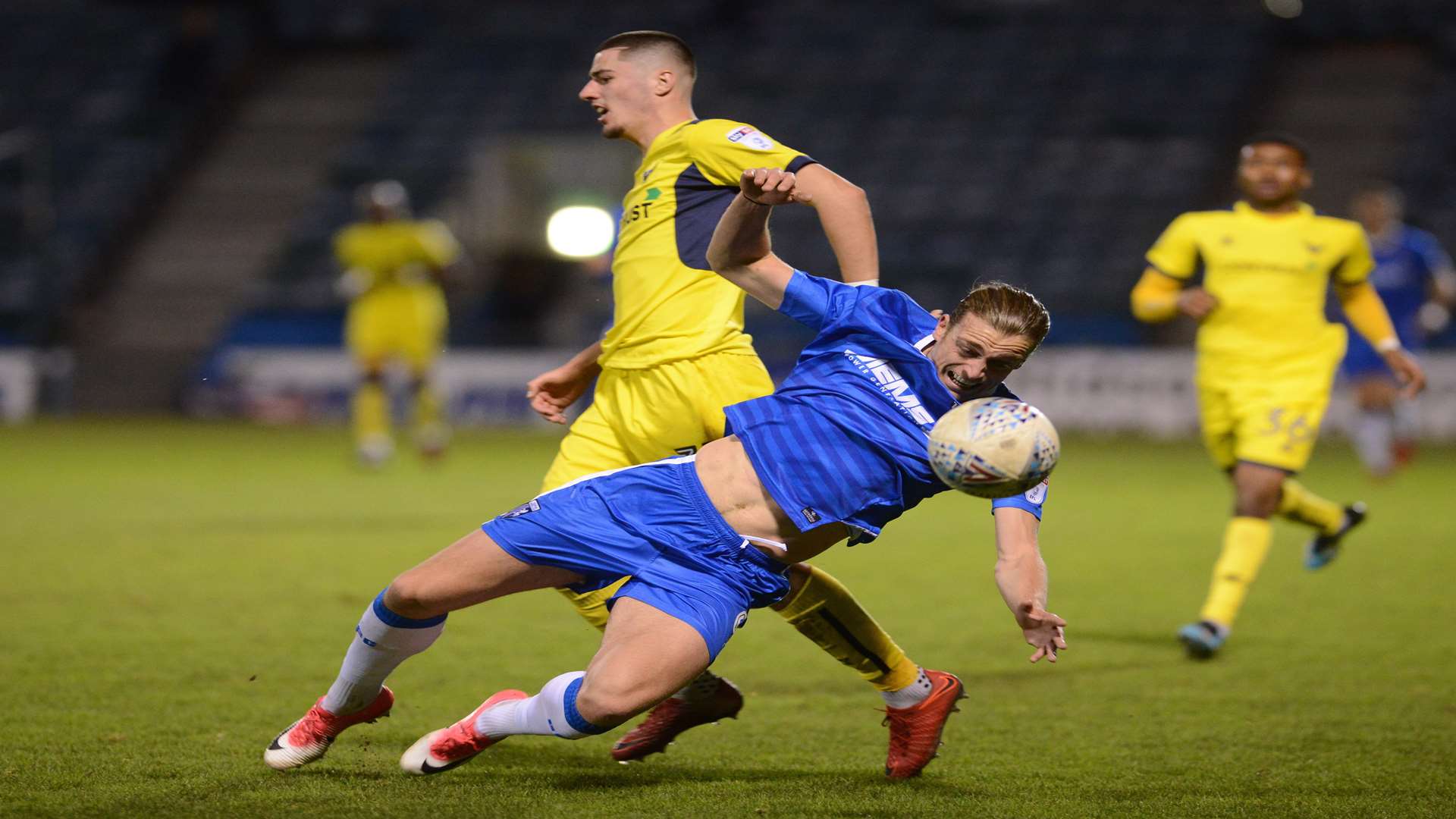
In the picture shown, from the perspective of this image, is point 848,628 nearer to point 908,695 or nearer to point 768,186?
point 908,695

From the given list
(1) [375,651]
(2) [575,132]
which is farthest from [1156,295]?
(2) [575,132]

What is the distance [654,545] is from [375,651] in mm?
753

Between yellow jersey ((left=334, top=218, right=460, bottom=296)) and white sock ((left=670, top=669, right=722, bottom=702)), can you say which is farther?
yellow jersey ((left=334, top=218, right=460, bottom=296))

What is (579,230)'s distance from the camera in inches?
1057

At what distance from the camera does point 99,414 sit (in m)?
24.2

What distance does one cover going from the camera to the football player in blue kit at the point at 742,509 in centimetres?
396

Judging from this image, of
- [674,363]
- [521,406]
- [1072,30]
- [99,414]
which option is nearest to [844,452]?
[674,363]

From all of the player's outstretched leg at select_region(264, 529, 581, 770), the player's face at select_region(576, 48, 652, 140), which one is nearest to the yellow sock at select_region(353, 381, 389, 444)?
the player's face at select_region(576, 48, 652, 140)

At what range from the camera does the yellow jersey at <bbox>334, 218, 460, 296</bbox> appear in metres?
15.2

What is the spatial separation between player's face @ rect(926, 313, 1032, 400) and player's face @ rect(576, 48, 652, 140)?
1423 mm

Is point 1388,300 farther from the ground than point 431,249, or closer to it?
farther from the ground

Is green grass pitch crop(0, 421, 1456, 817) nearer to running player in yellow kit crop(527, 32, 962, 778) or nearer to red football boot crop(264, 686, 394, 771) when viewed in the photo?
red football boot crop(264, 686, 394, 771)

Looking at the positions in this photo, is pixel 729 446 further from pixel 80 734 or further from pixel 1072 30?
pixel 1072 30

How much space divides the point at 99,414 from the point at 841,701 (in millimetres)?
20949
